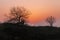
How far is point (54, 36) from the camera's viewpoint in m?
51.6

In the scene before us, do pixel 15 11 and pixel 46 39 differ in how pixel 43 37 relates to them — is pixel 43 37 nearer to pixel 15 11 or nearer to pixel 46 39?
pixel 46 39

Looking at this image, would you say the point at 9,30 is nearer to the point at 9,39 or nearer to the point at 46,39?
the point at 9,39

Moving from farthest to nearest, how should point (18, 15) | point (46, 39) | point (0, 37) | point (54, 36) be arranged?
1. point (18, 15)
2. point (54, 36)
3. point (46, 39)
4. point (0, 37)

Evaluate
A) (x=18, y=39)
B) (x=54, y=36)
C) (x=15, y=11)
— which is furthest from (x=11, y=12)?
(x=18, y=39)

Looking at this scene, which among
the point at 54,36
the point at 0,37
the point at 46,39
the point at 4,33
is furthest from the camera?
the point at 54,36

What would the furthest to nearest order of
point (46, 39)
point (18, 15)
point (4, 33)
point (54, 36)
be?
point (18, 15), point (54, 36), point (46, 39), point (4, 33)

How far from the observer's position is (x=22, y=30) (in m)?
47.0

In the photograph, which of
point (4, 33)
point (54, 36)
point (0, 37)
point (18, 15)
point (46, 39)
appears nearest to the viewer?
point (0, 37)

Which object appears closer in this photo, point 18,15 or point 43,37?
point 43,37

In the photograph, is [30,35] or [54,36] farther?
[54,36]

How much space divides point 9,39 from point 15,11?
152 feet

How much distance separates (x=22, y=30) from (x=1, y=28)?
15.4 ft

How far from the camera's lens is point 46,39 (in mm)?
47844

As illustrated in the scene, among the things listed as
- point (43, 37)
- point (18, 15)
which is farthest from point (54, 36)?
point (18, 15)
